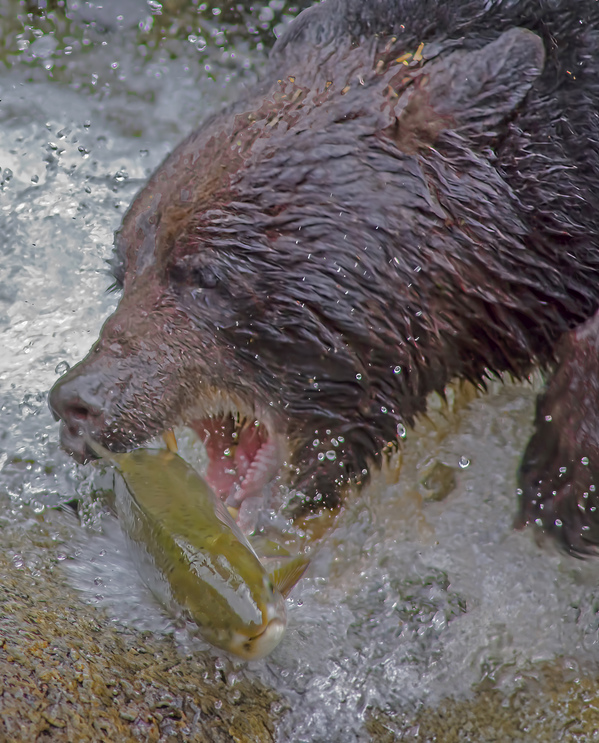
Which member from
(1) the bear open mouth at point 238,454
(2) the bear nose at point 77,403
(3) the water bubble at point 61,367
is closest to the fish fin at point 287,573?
(1) the bear open mouth at point 238,454

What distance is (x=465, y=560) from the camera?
3.00 m

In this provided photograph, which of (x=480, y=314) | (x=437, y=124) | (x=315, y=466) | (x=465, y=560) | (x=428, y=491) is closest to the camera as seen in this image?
(x=437, y=124)

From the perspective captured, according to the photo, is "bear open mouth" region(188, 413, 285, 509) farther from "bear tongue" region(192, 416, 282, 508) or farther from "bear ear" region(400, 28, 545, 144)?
"bear ear" region(400, 28, 545, 144)

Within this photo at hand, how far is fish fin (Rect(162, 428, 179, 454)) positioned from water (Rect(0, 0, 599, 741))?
0.22 metres

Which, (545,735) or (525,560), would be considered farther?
(525,560)

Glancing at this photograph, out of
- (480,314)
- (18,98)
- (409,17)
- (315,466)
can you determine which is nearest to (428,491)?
(315,466)

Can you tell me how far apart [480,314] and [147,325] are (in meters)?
0.99

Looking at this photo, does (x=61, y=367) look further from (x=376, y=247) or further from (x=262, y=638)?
(x=262, y=638)

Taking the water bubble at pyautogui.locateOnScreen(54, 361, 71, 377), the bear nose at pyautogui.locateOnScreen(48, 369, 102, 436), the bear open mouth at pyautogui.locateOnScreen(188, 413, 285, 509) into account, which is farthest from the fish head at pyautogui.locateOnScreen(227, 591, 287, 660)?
the water bubble at pyautogui.locateOnScreen(54, 361, 71, 377)

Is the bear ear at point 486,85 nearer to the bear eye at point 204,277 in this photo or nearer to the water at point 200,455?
the bear eye at point 204,277

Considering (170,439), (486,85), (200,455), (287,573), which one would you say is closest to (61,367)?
(200,455)

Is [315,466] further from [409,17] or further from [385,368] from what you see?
[409,17]

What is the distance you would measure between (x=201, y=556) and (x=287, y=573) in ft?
1.53

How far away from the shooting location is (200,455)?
3.26 metres
